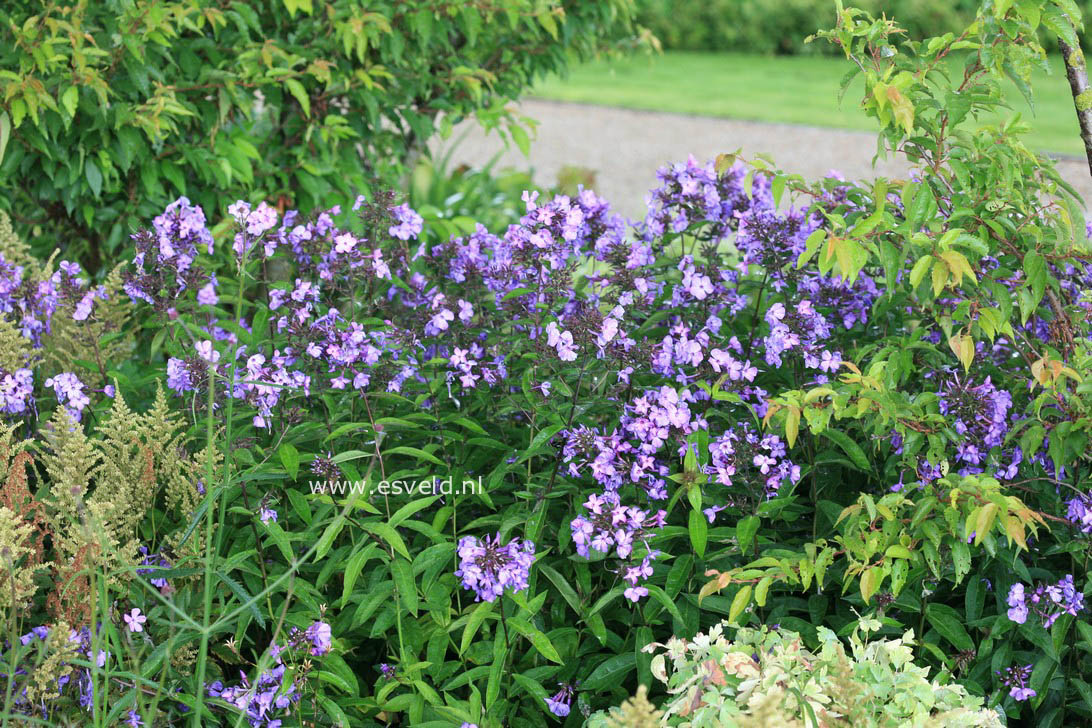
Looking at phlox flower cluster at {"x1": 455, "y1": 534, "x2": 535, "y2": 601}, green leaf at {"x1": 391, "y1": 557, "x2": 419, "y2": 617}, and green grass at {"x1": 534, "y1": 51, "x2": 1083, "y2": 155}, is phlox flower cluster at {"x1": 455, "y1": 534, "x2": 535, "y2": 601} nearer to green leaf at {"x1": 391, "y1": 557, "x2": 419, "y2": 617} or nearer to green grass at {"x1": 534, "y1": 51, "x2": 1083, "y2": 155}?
green leaf at {"x1": 391, "y1": 557, "x2": 419, "y2": 617}

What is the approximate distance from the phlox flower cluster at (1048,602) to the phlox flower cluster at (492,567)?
960 mm

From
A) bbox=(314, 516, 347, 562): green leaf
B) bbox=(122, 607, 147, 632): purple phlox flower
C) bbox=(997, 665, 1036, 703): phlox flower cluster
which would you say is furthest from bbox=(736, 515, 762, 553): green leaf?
bbox=(122, 607, 147, 632): purple phlox flower

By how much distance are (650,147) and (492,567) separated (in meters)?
7.81

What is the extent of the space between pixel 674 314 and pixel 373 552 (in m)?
1.00

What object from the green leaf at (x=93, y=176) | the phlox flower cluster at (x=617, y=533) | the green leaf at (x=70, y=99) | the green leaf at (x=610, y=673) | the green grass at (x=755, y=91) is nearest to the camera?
the phlox flower cluster at (x=617, y=533)

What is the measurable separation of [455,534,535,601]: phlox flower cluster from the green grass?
24.6 feet

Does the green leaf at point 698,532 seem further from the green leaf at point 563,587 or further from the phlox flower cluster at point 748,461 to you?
the green leaf at point 563,587

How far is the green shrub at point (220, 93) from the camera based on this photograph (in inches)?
130

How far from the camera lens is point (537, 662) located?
7.54ft

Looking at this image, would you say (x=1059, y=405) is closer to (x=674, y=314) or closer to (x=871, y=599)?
(x=871, y=599)

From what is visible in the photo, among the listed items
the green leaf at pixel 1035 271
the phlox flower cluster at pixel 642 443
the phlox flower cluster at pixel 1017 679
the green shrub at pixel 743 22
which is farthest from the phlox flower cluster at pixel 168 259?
the green shrub at pixel 743 22

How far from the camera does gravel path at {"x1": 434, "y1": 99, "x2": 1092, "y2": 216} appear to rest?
324 inches

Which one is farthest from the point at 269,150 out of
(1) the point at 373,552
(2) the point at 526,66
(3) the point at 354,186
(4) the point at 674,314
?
(1) the point at 373,552

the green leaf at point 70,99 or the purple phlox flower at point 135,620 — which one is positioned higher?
the green leaf at point 70,99
